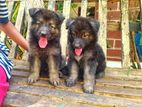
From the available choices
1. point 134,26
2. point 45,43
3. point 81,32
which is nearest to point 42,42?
point 45,43

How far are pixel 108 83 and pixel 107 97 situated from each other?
41 cm

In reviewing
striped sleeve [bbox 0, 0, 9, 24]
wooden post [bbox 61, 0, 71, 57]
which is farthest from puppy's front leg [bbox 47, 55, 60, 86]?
wooden post [bbox 61, 0, 71, 57]

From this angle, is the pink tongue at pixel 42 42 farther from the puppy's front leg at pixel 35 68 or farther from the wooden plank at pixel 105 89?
the wooden plank at pixel 105 89

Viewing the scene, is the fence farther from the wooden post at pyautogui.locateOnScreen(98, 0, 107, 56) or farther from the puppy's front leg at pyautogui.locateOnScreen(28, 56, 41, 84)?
the puppy's front leg at pyautogui.locateOnScreen(28, 56, 41, 84)

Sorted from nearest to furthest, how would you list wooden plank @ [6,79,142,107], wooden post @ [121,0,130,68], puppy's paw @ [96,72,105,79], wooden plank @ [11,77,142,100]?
wooden plank @ [6,79,142,107] → wooden plank @ [11,77,142,100] → puppy's paw @ [96,72,105,79] → wooden post @ [121,0,130,68]

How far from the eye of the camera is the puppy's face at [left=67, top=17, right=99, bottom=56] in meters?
3.56

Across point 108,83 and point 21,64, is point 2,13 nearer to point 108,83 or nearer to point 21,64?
point 21,64

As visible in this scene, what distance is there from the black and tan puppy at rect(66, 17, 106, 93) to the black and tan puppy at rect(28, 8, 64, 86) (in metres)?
0.13

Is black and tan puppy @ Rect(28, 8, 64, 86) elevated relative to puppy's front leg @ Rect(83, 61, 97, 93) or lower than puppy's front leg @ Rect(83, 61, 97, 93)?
elevated

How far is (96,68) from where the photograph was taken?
151 inches

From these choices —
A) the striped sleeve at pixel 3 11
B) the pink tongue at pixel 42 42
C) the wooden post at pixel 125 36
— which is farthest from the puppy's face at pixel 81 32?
the wooden post at pixel 125 36

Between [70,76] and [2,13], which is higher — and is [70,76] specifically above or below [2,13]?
below

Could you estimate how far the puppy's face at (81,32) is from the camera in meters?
3.56

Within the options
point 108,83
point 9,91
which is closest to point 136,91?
point 108,83
